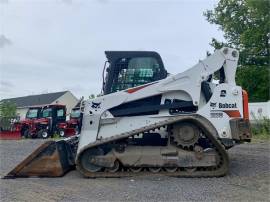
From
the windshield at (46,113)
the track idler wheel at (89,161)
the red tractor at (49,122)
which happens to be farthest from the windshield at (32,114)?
the track idler wheel at (89,161)

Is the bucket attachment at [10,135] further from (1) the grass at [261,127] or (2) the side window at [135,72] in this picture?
(2) the side window at [135,72]

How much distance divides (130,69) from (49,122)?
65.6 ft

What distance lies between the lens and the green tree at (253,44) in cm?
2642

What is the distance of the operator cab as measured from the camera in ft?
26.5

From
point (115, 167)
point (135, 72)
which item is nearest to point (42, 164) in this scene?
point (115, 167)

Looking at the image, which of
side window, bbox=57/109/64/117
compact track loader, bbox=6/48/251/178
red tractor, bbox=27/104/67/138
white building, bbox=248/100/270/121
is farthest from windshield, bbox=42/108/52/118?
compact track loader, bbox=6/48/251/178

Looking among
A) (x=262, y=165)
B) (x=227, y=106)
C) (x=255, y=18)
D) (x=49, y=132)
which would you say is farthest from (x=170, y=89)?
(x=255, y=18)

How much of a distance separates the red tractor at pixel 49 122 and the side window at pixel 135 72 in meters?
19.0

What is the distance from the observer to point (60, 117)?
1084 inches

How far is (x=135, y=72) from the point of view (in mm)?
8117

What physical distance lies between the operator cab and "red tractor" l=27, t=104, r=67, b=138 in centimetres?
1901

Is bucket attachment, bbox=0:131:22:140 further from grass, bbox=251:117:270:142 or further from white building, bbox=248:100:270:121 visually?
grass, bbox=251:117:270:142

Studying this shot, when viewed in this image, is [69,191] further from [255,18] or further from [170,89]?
[255,18]

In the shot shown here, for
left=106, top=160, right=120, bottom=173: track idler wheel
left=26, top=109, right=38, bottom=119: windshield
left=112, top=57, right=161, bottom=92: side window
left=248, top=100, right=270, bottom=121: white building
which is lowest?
left=106, top=160, right=120, bottom=173: track idler wheel
